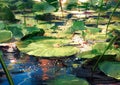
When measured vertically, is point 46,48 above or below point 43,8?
below

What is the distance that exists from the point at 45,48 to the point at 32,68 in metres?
0.17

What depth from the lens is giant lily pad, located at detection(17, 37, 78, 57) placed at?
1868 millimetres

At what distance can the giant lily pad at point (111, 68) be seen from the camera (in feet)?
5.28

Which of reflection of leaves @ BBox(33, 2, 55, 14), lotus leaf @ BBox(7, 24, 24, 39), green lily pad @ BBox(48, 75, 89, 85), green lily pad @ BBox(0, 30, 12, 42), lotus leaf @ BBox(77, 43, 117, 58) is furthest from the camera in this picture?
reflection of leaves @ BBox(33, 2, 55, 14)

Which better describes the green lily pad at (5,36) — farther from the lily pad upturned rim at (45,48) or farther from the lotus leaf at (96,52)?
the lotus leaf at (96,52)

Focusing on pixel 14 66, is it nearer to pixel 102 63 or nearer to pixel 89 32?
pixel 102 63

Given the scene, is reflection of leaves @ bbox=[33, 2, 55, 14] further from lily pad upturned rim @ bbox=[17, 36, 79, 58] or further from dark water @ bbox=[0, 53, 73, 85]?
dark water @ bbox=[0, 53, 73, 85]

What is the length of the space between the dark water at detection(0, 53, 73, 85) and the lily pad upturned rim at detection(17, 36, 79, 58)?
57 millimetres

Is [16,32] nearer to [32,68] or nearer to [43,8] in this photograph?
[32,68]

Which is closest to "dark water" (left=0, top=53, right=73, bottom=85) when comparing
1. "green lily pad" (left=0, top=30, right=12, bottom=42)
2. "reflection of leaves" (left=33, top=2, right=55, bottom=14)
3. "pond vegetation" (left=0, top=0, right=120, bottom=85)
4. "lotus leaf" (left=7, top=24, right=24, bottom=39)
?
"pond vegetation" (left=0, top=0, right=120, bottom=85)

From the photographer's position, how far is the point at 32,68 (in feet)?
6.05

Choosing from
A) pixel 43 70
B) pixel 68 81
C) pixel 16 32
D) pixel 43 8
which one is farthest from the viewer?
pixel 43 8

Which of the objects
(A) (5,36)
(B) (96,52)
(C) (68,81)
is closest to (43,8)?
(A) (5,36)

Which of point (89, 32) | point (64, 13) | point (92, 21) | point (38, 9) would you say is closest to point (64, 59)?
point (89, 32)
